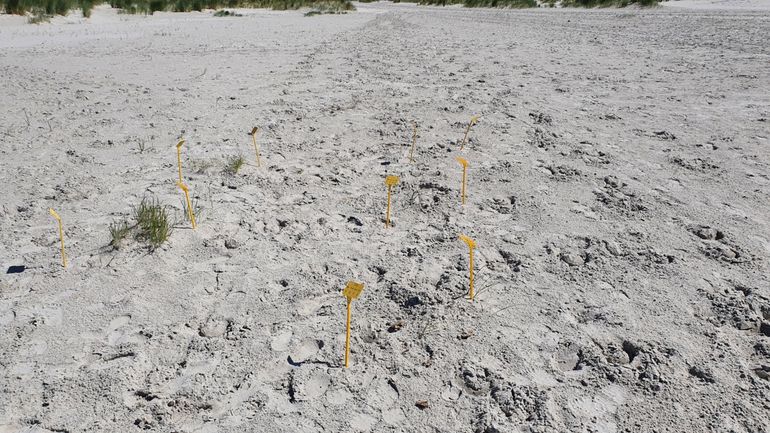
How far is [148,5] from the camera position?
1734 cm

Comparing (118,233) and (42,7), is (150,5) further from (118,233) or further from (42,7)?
(118,233)

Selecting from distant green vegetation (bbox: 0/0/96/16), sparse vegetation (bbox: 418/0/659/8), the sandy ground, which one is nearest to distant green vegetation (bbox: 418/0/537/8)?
sparse vegetation (bbox: 418/0/659/8)

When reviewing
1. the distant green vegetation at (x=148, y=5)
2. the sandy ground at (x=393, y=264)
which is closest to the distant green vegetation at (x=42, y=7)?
the distant green vegetation at (x=148, y=5)

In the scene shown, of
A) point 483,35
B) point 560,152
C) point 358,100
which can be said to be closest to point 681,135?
point 560,152

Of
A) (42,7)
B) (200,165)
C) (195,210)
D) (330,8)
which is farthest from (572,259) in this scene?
(330,8)

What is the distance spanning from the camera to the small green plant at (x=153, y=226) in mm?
2801

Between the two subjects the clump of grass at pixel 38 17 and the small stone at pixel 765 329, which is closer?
the small stone at pixel 765 329

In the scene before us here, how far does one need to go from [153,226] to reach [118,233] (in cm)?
19

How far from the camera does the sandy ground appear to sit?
1891 millimetres

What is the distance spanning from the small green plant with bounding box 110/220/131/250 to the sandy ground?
61 mm

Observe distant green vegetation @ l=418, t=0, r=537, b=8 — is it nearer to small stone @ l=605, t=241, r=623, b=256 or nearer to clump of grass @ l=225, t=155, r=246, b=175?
clump of grass @ l=225, t=155, r=246, b=175

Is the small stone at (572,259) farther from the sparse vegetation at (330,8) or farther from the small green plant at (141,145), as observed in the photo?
the sparse vegetation at (330,8)

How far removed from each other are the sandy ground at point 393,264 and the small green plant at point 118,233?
61 mm

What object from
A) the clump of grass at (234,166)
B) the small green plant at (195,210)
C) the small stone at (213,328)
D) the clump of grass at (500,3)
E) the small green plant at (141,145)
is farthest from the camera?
the clump of grass at (500,3)
